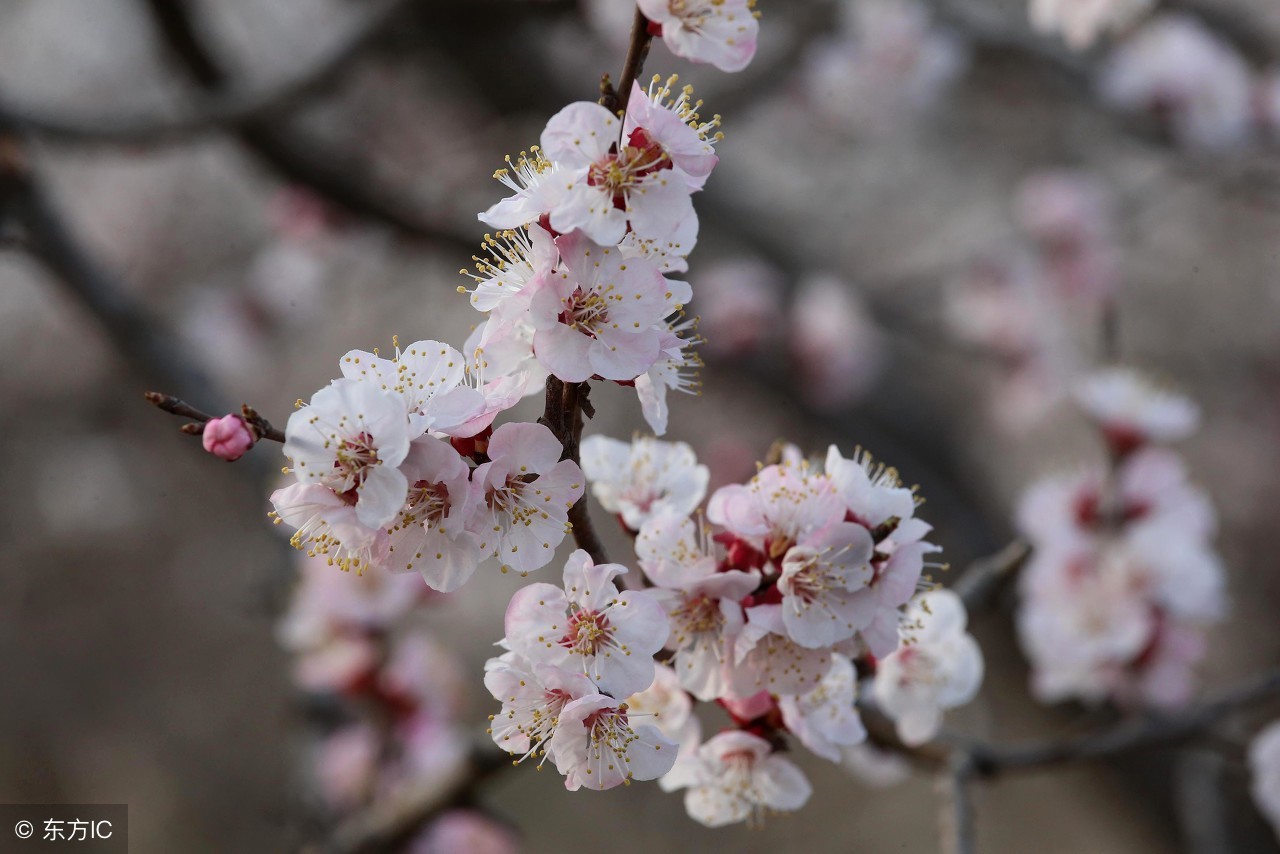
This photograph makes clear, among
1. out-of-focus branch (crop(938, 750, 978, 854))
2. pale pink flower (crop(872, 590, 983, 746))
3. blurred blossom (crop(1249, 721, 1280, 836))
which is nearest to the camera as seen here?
pale pink flower (crop(872, 590, 983, 746))

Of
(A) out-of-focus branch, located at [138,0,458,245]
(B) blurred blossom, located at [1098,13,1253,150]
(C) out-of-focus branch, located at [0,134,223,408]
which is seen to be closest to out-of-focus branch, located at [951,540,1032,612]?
(C) out-of-focus branch, located at [0,134,223,408]

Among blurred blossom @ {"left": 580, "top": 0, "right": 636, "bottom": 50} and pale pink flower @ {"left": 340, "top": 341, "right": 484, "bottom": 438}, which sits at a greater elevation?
blurred blossom @ {"left": 580, "top": 0, "right": 636, "bottom": 50}

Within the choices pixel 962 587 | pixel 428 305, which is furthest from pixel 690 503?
pixel 428 305

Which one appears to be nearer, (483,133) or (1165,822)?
(1165,822)

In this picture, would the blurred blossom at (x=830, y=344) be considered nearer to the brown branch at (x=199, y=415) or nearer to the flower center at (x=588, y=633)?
the flower center at (x=588, y=633)

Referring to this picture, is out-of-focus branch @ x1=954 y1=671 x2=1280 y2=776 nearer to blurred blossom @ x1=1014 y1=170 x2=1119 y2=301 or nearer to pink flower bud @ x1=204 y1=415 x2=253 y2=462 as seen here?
pink flower bud @ x1=204 y1=415 x2=253 y2=462

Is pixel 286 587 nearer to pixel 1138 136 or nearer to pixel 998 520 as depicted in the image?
pixel 998 520

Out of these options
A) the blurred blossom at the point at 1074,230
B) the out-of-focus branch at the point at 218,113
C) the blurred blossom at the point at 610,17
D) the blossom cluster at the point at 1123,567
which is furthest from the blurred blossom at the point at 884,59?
the blossom cluster at the point at 1123,567
